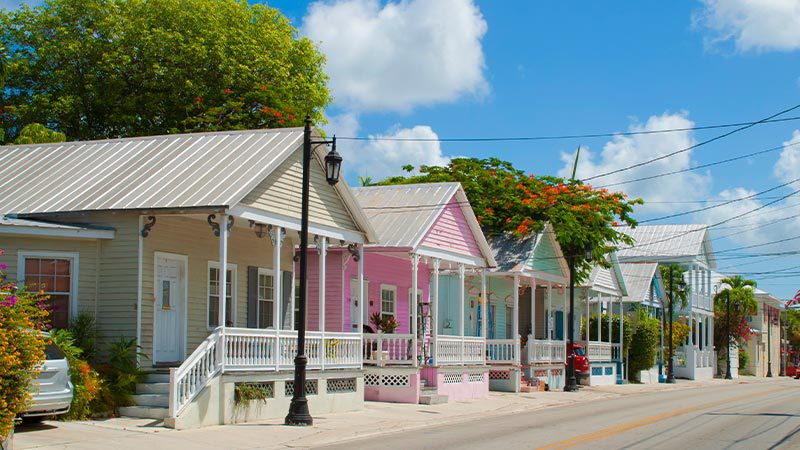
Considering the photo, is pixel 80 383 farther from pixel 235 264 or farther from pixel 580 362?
pixel 580 362

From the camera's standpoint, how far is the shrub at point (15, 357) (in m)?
13.3

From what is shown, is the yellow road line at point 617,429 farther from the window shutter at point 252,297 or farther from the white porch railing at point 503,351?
the window shutter at point 252,297

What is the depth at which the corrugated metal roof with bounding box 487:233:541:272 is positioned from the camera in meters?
34.7

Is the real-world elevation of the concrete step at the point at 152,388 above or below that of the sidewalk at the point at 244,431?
above

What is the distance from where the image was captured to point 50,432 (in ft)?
54.7

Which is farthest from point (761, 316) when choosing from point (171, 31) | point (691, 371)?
point (171, 31)

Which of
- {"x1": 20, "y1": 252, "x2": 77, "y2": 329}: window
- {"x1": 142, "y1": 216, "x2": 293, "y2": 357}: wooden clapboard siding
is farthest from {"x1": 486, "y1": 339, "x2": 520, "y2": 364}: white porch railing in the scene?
{"x1": 20, "y1": 252, "x2": 77, "y2": 329}: window

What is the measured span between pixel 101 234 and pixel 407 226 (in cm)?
1007

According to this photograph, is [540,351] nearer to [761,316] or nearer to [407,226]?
[407,226]

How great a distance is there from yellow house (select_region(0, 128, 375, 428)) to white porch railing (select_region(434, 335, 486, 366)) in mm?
3942

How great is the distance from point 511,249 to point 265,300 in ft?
41.6

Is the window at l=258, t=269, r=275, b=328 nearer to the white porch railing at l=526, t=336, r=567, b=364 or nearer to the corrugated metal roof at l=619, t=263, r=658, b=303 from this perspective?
the white porch railing at l=526, t=336, r=567, b=364

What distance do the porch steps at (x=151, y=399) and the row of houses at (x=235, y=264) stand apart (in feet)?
0.13

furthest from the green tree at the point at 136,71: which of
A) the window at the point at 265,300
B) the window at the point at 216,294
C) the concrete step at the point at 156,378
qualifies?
the concrete step at the point at 156,378
